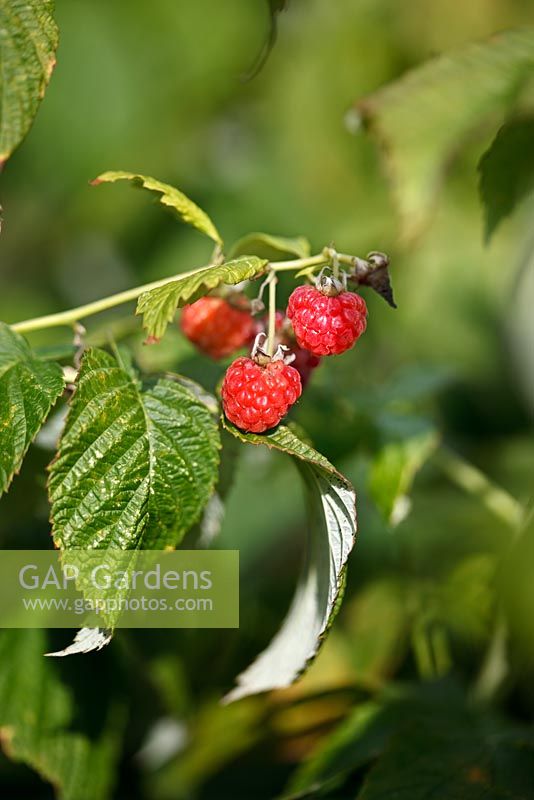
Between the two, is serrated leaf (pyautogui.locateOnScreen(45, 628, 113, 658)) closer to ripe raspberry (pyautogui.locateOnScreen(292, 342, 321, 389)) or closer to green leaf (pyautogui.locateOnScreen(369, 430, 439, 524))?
ripe raspberry (pyautogui.locateOnScreen(292, 342, 321, 389))

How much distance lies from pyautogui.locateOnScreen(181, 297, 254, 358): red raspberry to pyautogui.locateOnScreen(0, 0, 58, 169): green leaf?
245 millimetres

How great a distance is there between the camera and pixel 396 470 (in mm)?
1117

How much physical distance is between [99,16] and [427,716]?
2.11 meters

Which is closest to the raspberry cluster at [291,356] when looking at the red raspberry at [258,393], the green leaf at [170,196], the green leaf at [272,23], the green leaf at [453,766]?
the red raspberry at [258,393]

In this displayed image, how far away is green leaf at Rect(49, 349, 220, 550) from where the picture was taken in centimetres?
72

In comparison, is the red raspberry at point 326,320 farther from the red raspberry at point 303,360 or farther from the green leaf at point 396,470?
the green leaf at point 396,470

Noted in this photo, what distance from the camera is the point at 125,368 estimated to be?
2.72ft

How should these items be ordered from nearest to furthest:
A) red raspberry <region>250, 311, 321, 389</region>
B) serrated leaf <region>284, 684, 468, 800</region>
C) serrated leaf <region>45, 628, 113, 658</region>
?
1. serrated leaf <region>45, 628, 113, 658</region>
2. red raspberry <region>250, 311, 321, 389</region>
3. serrated leaf <region>284, 684, 468, 800</region>

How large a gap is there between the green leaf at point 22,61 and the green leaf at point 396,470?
1.87 ft

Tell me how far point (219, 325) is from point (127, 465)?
231 millimetres

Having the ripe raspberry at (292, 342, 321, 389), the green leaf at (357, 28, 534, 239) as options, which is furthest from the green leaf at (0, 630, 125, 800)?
the green leaf at (357, 28, 534, 239)

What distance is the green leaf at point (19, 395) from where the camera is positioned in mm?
713

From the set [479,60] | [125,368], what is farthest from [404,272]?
[125,368]

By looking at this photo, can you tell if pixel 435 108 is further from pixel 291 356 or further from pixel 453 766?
pixel 453 766
